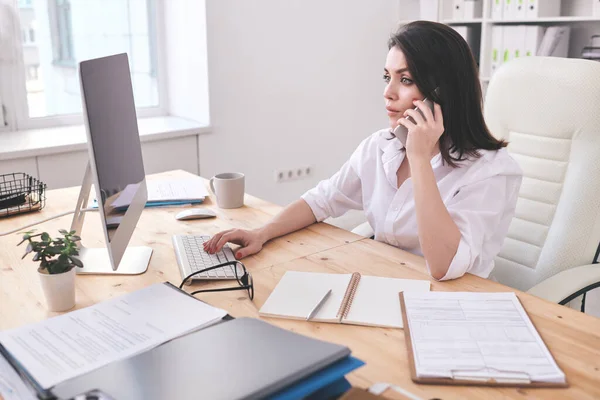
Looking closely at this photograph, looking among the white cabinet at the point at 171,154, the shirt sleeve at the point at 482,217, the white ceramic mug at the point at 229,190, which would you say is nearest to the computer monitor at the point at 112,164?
the white ceramic mug at the point at 229,190

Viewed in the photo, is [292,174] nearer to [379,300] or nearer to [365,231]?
[365,231]

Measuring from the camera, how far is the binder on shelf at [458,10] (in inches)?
131

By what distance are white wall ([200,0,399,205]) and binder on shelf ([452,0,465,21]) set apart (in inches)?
15.2

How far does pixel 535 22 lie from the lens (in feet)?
10.3

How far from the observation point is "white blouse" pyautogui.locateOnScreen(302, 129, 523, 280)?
4.42 feet

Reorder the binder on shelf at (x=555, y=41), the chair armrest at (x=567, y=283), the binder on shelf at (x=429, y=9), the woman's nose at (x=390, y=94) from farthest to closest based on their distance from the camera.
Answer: the binder on shelf at (x=429, y=9)
the binder on shelf at (x=555, y=41)
the woman's nose at (x=390, y=94)
the chair armrest at (x=567, y=283)

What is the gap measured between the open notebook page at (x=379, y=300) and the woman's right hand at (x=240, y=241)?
294 millimetres

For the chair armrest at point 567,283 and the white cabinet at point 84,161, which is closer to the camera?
the chair armrest at point 567,283

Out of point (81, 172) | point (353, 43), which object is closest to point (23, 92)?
point (81, 172)

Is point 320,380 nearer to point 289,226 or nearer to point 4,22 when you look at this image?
point 289,226

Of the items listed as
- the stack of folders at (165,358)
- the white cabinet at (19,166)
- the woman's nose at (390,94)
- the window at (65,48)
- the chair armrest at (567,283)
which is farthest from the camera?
the window at (65,48)

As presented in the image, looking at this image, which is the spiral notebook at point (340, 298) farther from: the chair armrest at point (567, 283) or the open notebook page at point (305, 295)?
the chair armrest at point (567, 283)

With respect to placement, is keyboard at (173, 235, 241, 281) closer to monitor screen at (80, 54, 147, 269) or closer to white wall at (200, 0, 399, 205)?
monitor screen at (80, 54, 147, 269)

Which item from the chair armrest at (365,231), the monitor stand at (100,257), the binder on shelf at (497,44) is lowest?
the chair armrest at (365,231)
